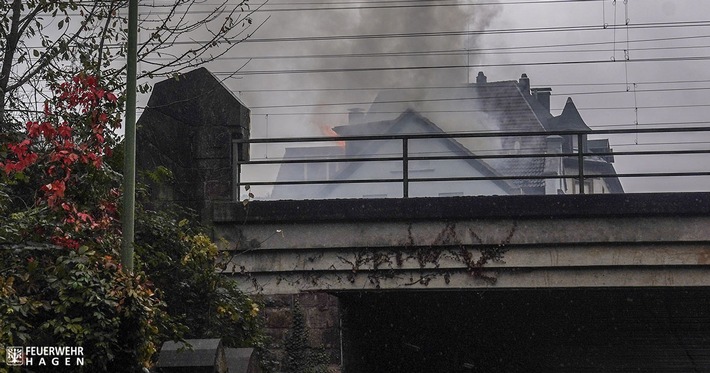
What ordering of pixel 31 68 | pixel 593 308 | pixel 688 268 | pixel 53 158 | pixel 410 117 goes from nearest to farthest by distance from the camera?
1. pixel 53 158
2. pixel 31 68
3. pixel 688 268
4. pixel 593 308
5. pixel 410 117

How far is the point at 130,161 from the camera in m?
8.39

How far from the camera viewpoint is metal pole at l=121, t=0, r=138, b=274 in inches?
322

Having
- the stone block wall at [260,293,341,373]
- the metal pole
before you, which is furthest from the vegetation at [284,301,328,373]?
the metal pole

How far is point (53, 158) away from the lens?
8.53m

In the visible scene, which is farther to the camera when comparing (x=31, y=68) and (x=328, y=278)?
(x=328, y=278)

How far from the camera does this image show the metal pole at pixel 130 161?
26.9 feet

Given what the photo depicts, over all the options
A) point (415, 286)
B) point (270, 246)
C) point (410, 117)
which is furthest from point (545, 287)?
point (410, 117)

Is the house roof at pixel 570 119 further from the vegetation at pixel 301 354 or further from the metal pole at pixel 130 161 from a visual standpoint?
the metal pole at pixel 130 161

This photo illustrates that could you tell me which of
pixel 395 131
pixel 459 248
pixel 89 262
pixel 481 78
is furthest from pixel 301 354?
pixel 481 78

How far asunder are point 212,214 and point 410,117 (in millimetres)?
31363

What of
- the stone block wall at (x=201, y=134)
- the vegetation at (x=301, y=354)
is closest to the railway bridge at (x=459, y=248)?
the vegetation at (x=301, y=354)

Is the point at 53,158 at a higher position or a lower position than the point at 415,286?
higher

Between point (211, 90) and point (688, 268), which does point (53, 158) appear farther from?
point (688, 268)

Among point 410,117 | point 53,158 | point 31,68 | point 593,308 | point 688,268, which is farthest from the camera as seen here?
point 410,117
